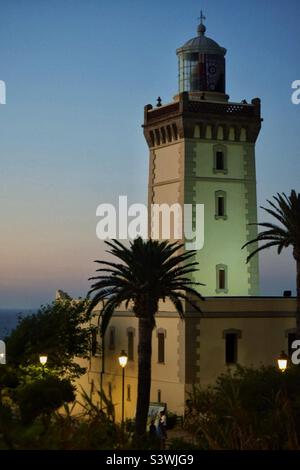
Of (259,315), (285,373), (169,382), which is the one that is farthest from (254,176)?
(285,373)

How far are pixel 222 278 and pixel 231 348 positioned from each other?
6.39m

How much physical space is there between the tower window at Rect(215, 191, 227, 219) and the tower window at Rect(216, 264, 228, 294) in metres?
2.56

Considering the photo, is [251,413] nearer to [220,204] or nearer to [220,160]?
[220,204]

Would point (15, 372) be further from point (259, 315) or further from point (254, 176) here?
point (254, 176)

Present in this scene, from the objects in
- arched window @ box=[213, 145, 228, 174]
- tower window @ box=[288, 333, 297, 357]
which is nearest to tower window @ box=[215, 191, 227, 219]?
arched window @ box=[213, 145, 228, 174]

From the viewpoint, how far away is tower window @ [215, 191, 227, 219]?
5775cm

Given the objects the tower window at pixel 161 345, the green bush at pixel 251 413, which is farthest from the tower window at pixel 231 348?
the green bush at pixel 251 413

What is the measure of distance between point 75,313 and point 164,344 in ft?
27.0

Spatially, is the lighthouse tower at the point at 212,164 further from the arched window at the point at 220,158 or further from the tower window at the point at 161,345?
the tower window at the point at 161,345

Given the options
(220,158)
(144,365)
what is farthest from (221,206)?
(144,365)

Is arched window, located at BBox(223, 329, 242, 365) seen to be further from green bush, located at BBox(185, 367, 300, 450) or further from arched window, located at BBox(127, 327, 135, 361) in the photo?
green bush, located at BBox(185, 367, 300, 450)

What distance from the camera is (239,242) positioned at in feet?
191

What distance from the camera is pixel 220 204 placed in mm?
57938

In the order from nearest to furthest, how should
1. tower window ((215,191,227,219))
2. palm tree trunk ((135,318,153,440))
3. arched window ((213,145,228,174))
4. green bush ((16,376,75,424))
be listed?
green bush ((16,376,75,424)) → palm tree trunk ((135,318,153,440)) → tower window ((215,191,227,219)) → arched window ((213,145,228,174))
